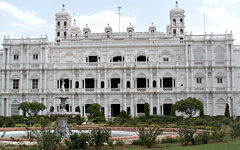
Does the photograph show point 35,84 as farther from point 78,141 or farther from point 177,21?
point 78,141

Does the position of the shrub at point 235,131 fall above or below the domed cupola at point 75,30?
below

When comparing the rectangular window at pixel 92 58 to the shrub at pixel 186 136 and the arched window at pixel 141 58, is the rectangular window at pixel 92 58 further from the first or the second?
the shrub at pixel 186 136

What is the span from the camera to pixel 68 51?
6053cm

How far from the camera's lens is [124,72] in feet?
185

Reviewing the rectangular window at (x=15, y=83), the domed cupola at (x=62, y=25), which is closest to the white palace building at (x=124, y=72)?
the rectangular window at (x=15, y=83)

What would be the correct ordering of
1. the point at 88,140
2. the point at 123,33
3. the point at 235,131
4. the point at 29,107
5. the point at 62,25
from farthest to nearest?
the point at 62,25 < the point at 123,33 < the point at 29,107 < the point at 235,131 < the point at 88,140

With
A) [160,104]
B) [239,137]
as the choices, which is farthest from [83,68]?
[239,137]

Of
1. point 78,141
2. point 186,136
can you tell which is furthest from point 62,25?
point 78,141

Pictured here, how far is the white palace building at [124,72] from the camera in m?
55.5

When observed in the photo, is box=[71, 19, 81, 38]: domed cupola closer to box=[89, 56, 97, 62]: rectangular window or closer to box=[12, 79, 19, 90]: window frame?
box=[89, 56, 97, 62]: rectangular window

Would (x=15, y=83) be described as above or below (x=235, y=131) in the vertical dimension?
above

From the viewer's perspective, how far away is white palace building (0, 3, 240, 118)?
5553 centimetres

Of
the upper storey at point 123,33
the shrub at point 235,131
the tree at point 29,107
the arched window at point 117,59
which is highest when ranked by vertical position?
the upper storey at point 123,33

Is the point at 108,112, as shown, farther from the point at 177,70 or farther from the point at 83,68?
the point at 177,70
